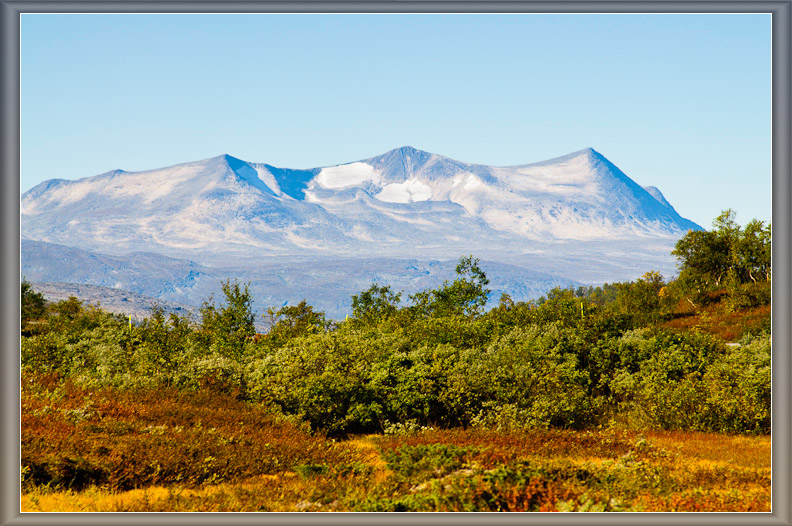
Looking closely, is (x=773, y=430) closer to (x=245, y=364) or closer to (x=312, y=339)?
(x=312, y=339)

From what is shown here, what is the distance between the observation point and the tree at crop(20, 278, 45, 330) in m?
62.2

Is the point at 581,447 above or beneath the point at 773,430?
beneath

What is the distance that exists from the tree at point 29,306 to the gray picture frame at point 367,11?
53.4 meters

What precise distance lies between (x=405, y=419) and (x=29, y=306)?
63394 millimetres

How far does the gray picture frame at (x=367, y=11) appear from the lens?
821cm

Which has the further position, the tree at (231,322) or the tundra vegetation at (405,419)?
the tree at (231,322)

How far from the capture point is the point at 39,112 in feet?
39.1

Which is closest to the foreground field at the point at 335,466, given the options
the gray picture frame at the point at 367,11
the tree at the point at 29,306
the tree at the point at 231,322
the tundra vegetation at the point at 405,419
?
the tundra vegetation at the point at 405,419

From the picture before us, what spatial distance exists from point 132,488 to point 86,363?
12.8 meters

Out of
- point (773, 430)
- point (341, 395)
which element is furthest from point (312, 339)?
point (773, 430)

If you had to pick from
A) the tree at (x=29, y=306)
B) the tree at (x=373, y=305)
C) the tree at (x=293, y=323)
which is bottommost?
the tree at (x=29, y=306)

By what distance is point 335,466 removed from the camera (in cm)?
1161

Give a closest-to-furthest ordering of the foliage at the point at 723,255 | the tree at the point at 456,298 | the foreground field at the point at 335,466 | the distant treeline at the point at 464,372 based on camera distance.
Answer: the foreground field at the point at 335,466, the distant treeline at the point at 464,372, the tree at the point at 456,298, the foliage at the point at 723,255

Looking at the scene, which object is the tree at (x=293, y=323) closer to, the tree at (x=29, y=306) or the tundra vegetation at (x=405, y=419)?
the tundra vegetation at (x=405, y=419)
